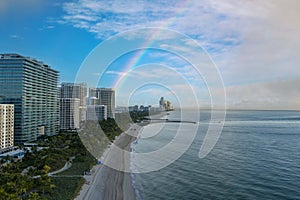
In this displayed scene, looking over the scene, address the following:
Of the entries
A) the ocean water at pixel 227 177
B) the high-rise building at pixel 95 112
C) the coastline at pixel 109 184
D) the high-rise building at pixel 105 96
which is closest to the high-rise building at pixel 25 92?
the coastline at pixel 109 184

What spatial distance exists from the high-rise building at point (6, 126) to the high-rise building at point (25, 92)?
4.34ft

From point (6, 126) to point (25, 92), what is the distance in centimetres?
361

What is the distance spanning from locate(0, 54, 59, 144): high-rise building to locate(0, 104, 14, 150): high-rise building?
132cm

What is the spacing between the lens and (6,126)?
17.8 metres

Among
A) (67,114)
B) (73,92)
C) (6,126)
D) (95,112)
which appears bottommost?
(6,126)

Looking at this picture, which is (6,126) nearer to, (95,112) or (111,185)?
(111,185)

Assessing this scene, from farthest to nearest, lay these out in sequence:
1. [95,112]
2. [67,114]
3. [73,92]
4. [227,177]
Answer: [95,112] < [73,92] < [67,114] < [227,177]

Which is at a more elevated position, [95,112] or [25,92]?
[25,92]

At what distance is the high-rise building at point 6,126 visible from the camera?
1733 centimetres

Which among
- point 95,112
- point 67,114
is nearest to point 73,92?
point 95,112

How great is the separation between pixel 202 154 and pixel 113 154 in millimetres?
6431

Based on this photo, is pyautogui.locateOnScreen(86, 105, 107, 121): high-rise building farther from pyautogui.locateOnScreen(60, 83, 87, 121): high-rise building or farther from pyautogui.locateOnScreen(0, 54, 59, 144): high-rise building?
pyautogui.locateOnScreen(0, 54, 59, 144): high-rise building

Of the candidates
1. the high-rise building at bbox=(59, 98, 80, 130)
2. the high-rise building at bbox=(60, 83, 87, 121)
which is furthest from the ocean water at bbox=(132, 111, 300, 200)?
the high-rise building at bbox=(60, 83, 87, 121)

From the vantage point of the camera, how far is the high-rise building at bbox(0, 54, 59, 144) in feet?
65.0
